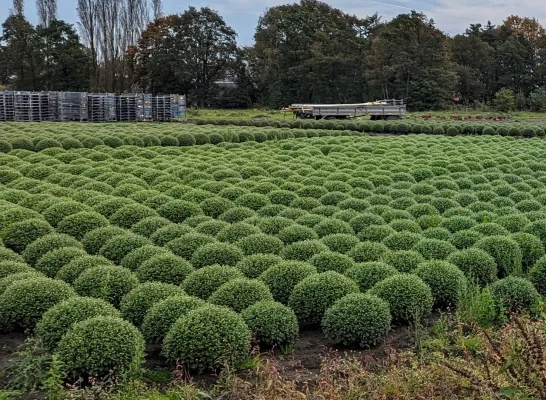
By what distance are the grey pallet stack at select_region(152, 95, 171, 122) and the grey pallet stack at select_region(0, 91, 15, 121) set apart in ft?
31.3

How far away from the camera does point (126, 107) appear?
41.2 m

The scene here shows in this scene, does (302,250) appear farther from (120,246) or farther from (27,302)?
(27,302)

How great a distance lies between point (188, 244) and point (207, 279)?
1696mm

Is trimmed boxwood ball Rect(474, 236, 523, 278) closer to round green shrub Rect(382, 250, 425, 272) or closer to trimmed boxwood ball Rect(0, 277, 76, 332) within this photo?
round green shrub Rect(382, 250, 425, 272)

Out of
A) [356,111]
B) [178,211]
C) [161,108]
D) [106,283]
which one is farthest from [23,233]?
[356,111]

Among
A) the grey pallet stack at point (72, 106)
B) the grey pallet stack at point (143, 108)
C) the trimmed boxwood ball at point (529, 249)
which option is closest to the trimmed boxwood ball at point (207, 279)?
the trimmed boxwood ball at point (529, 249)

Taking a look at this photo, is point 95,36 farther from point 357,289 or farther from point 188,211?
point 357,289

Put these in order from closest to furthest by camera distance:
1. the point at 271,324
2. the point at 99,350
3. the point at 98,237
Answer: the point at 99,350 → the point at 271,324 → the point at 98,237

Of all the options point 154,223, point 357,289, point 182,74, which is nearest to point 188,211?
point 154,223

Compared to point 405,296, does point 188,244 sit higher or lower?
higher

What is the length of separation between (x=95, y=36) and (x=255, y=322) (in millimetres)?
60319

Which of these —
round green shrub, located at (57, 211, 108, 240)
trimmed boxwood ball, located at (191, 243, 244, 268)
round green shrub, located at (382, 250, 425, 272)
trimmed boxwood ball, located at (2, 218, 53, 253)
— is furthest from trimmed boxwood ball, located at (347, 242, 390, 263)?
trimmed boxwood ball, located at (2, 218, 53, 253)

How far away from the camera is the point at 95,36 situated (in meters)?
60.4

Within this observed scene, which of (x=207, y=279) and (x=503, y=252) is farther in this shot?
(x=503, y=252)
